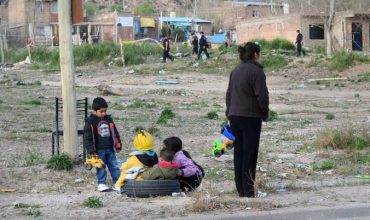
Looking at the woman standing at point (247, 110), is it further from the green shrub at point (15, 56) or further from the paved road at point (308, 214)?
the green shrub at point (15, 56)

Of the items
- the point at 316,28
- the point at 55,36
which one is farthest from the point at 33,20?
the point at 316,28

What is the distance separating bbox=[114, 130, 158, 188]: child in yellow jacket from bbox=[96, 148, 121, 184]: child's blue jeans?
0.97ft

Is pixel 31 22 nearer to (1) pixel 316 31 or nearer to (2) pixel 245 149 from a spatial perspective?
(1) pixel 316 31

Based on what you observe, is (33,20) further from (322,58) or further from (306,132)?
(306,132)

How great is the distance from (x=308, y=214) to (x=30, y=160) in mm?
4916

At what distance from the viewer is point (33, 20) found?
71312 mm

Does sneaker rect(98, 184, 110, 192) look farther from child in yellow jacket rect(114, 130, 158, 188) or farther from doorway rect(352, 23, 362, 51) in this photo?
doorway rect(352, 23, 362, 51)

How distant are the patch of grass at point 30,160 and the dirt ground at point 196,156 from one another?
15 mm

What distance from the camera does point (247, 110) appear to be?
7.91 meters

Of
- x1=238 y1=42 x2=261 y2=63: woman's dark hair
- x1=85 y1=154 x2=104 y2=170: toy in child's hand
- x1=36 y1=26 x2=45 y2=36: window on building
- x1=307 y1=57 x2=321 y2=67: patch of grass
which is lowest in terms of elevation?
x1=85 y1=154 x2=104 y2=170: toy in child's hand

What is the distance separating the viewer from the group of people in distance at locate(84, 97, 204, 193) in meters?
8.31

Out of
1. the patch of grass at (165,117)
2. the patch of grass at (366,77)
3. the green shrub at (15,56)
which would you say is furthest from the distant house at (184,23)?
the patch of grass at (165,117)

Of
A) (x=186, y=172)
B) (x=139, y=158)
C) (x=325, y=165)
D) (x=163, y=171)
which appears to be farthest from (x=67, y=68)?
(x=325, y=165)

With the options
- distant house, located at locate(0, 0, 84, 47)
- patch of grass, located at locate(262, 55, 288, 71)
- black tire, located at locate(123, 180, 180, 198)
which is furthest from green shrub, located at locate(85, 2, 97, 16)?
black tire, located at locate(123, 180, 180, 198)
